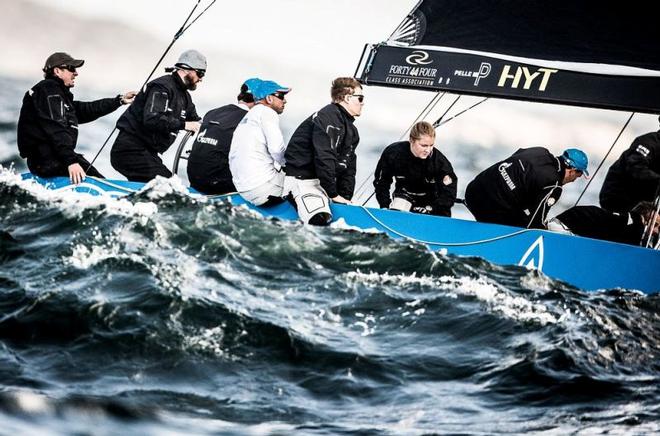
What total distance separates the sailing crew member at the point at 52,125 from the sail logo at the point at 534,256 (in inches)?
107

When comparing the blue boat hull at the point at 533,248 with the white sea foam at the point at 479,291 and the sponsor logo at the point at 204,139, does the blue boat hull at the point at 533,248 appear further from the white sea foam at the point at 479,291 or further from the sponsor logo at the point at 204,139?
the sponsor logo at the point at 204,139

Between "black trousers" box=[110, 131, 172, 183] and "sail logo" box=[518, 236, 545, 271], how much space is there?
244 centimetres

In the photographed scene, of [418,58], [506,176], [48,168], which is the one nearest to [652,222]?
[506,176]

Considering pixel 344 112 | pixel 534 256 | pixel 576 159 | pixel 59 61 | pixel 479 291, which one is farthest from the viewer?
pixel 59 61

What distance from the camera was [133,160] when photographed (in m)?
6.77

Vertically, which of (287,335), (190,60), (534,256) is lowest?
(287,335)

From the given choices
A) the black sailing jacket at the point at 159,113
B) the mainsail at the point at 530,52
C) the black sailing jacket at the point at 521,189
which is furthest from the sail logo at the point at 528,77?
the black sailing jacket at the point at 159,113

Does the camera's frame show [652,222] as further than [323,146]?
No

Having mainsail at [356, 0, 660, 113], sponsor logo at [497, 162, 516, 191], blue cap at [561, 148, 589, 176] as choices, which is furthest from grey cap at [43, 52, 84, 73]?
blue cap at [561, 148, 589, 176]

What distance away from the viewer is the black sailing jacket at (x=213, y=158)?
631 centimetres

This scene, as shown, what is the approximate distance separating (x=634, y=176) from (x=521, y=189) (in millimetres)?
626

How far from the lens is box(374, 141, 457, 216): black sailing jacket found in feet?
20.1

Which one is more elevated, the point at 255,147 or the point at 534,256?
the point at 255,147

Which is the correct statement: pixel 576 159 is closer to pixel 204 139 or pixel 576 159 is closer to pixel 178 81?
pixel 204 139
